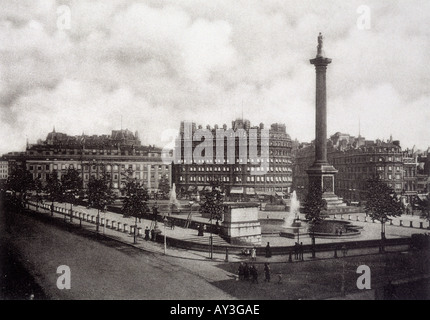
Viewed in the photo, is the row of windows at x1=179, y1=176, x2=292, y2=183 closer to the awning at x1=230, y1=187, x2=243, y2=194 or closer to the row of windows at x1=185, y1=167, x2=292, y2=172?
the row of windows at x1=185, y1=167, x2=292, y2=172


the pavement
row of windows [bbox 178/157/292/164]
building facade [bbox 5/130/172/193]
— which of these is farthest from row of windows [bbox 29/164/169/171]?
the pavement

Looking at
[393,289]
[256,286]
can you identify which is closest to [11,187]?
[256,286]

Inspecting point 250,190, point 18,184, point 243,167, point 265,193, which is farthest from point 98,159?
point 18,184

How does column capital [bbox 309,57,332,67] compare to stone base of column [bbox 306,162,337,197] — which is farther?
stone base of column [bbox 306,162,337,197]

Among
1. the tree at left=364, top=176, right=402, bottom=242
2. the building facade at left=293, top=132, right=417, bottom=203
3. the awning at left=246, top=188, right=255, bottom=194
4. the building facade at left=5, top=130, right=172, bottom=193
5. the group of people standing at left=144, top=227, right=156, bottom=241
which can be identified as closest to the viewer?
the group of people standing at left=144, top=227, right=156, bottom=241

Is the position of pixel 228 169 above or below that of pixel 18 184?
above

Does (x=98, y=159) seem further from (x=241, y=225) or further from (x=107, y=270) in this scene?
(x=107, y=270)

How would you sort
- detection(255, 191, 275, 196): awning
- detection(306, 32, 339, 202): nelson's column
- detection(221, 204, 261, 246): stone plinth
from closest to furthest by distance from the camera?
1. detection(221, 204, 261, 246): stone plinth
2. detection(306, 32, 339, 202): nelson's column
3. detection(255, 191, 275, 196): awning
